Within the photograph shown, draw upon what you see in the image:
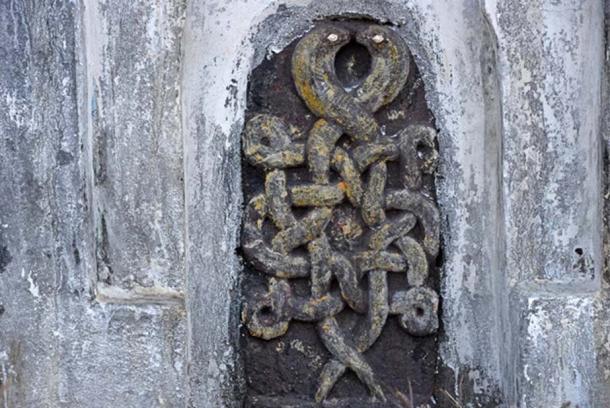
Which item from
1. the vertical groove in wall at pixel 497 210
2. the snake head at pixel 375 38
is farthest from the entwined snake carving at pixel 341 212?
the vertical groove in wall at pixel 497 210

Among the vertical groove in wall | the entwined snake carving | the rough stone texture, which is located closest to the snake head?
the entwined snake carving

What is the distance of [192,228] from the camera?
240 cm

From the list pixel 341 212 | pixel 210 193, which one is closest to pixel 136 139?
pixel 210 193

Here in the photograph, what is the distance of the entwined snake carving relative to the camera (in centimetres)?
241

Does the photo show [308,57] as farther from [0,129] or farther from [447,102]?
[0,129]

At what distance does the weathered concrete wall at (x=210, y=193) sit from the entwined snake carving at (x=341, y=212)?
55 mm

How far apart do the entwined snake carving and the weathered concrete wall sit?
5cm

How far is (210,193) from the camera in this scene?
242 cm

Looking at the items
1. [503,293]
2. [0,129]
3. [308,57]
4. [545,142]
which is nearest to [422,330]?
[503,293]

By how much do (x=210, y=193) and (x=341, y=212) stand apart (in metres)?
0.29

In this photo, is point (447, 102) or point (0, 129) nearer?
point (0, 129)

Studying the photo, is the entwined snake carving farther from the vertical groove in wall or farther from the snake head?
the vertical groove in wall

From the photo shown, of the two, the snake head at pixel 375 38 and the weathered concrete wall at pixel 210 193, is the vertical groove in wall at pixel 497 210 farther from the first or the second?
the snake head at pixel 375 38

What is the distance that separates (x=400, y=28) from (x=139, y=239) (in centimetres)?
72
